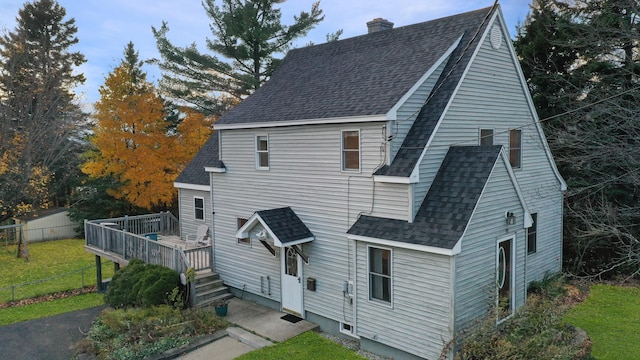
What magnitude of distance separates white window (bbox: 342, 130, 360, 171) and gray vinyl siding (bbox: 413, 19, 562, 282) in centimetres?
172

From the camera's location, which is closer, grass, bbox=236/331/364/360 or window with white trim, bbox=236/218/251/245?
grass, bbox=236/331/364/360

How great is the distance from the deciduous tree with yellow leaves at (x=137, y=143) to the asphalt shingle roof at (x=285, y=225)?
13244mm

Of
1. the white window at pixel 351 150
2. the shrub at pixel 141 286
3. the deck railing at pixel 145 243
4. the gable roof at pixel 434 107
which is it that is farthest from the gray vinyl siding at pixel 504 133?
the deck railing at pixel 145 243

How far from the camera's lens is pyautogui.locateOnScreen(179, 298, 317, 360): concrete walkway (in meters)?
10.2

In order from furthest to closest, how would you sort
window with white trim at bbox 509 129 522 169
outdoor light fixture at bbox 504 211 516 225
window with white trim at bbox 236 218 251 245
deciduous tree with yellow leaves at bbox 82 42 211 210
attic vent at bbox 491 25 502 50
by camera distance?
deciduous tree with yellow leaves at bbox 82 42 211 210 → window with white trim at bbox 236 218 251 245 → window with white trim at bbox 509 129 522 169 → attic vent at bbox 491 25 502 50 → outdoor light fixture at bbox 504 211 516 225

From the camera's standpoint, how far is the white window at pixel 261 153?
12.9 meters

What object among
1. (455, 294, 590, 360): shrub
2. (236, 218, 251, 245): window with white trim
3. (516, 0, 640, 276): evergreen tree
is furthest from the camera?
(516, 0, 640, 276): evergreen tree

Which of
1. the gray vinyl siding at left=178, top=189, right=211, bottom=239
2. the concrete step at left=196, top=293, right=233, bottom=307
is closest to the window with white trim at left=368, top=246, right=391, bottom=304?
the concrete step at left=196, top=293, right=233, bottom=307

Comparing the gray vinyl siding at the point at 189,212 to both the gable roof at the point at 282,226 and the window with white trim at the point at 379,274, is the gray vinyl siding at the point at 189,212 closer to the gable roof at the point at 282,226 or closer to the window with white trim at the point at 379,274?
the gable roof at the point at 282,226

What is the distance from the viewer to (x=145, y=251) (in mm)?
14688

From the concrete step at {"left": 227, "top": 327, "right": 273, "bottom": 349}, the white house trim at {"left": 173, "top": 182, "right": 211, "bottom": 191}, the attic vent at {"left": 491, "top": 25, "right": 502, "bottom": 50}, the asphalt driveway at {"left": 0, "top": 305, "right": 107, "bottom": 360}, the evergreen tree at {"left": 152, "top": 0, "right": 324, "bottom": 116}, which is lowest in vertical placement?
the asphalt driveway at {"left": 0, "top": 305, "right": 107, "bottom": 360}

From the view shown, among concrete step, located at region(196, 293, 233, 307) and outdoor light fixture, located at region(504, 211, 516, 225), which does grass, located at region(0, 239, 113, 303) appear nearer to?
concrete step, located at region(196, 293, 233, 307)

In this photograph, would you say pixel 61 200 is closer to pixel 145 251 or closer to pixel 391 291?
pixel 145 251

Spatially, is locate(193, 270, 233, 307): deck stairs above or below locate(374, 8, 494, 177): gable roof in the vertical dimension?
below
